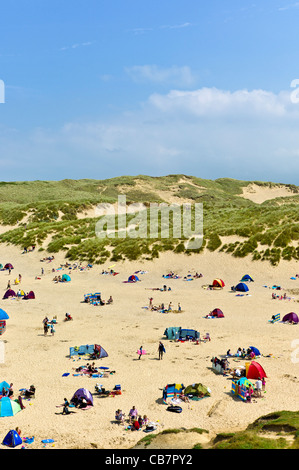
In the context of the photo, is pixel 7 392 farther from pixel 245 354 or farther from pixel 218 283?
pixel 218 283

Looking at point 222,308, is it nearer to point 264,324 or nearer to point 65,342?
point 264,324

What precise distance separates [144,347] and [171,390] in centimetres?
769

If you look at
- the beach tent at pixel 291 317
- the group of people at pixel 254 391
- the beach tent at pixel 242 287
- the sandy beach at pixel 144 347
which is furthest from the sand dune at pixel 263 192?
the group of people at pixel 254 391

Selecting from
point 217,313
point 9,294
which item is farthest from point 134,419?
point 9,294

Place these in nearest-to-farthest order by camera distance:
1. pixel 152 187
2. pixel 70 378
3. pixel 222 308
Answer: pixel 70 378 < pixel 222 308 < pixel 152 187

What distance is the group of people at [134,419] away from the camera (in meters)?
17.3

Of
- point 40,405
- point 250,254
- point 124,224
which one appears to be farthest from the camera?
point 124,224

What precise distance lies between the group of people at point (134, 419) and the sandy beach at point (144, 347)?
0.34 m

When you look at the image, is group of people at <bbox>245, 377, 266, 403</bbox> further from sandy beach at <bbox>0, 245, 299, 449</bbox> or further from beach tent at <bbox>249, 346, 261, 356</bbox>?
beach tent at <bbox>249, 346, 261, 356</bbox>

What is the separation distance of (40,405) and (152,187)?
432 ft

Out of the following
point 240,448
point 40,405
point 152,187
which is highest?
point 152,187
